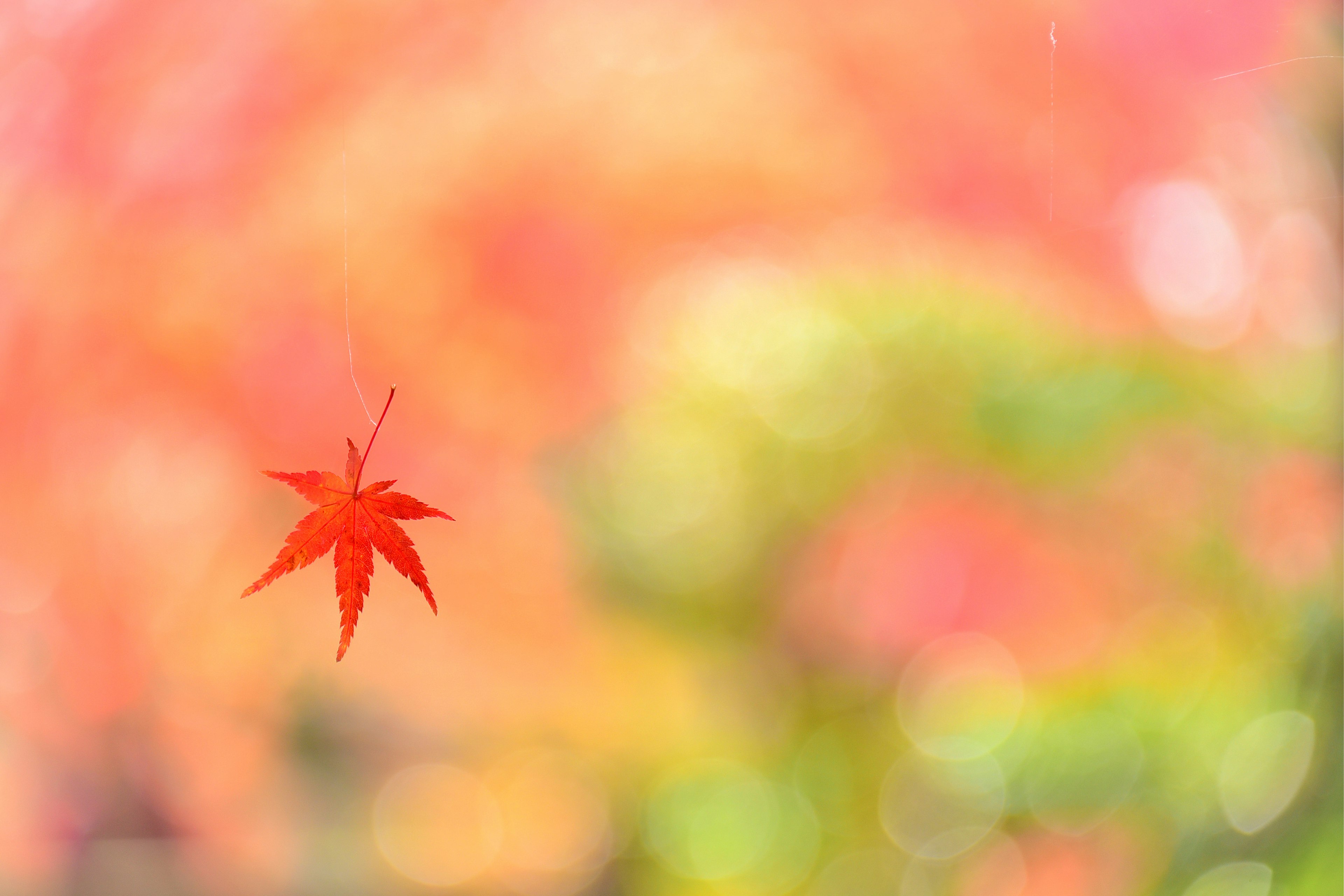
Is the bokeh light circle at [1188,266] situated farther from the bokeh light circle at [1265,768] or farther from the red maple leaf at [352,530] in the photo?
the red maple leaf at [352,530]

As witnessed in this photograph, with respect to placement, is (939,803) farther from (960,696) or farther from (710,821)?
(710,821)

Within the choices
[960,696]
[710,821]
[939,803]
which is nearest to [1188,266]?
[960,696]

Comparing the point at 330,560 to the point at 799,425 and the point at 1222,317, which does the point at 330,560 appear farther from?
the point at 1222,317

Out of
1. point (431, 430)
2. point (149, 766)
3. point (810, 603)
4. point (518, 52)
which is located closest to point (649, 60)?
point (518, 52)

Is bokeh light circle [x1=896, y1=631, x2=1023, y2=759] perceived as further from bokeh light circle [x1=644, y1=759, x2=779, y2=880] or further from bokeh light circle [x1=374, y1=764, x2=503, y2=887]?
bokeh light circle [x1=374, y1=764, x2=503, y2=887]

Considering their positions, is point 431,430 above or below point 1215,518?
above

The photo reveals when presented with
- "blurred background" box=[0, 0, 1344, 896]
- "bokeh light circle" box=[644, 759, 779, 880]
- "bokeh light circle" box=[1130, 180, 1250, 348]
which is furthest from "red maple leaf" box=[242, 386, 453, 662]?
"bokeh light circle" box=[1130, 180, 1250, 348]
